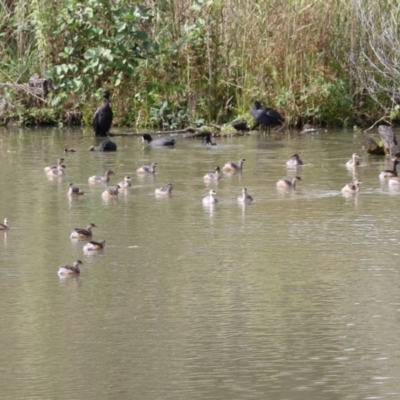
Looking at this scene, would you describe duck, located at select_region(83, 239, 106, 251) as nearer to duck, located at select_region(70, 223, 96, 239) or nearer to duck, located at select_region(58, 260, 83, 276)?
duck, located at select_region(70, 223, 96, 239)

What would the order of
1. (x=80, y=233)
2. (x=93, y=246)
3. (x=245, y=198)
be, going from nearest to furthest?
1. (x=93, y=246)
2. (x=80, y=233)
3. (x=245, y=198)

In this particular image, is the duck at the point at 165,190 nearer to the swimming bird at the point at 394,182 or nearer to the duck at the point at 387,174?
the swimming bird at the point at 394,182

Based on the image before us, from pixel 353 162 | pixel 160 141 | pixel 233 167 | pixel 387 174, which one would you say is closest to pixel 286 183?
pixel 387 174

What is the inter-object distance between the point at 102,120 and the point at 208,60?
229 cm

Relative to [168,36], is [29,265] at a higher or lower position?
lower

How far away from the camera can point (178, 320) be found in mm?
7945

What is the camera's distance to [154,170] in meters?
14.9

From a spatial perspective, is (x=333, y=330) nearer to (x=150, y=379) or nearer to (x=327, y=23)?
(x=150, y=379)

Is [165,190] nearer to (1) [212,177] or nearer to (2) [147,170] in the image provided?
(1) [212,177]

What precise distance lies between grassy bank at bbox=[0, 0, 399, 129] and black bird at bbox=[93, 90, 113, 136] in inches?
46.5

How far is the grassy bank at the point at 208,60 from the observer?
19812mm

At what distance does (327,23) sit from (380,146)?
425 centimetres

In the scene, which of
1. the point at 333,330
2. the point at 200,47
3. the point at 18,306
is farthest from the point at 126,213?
the point at 200,47

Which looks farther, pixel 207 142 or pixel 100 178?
pixel 207 142
